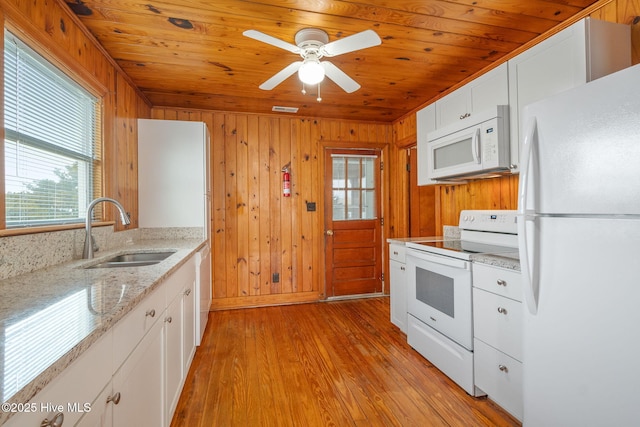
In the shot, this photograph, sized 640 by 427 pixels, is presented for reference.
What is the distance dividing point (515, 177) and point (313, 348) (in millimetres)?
2156

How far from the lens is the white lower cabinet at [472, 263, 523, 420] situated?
1604 millimetres

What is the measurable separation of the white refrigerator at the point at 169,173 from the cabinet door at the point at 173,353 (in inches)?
42.7

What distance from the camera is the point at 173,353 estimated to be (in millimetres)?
1666

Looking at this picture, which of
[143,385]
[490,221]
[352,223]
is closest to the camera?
[143,385]

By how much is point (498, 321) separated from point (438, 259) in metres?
0.56

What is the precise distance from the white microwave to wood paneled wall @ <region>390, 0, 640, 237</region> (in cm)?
26

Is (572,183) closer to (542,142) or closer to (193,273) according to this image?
(542,142)

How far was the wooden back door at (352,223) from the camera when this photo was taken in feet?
13.0

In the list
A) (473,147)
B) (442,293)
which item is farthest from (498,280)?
(473,147)

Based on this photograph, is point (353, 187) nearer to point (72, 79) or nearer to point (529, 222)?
point (529, 222)

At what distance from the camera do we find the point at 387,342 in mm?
2676

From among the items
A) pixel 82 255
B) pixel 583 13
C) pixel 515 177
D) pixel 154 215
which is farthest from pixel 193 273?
pixel 583 13

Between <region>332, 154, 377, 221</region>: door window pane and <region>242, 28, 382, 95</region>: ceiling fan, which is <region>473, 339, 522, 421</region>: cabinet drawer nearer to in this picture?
<region>242, 28, 382, 95</region>: ceiling fan

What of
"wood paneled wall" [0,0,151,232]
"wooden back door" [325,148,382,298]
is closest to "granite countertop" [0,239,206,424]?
"wood paneled wall" [0,0,151,232]
